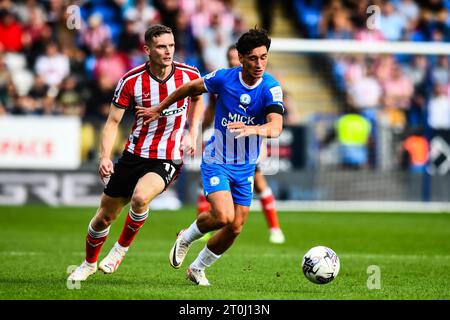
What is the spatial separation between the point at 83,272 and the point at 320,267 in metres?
2.07

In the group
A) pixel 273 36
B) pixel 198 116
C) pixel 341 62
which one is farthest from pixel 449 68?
pixel 198 116

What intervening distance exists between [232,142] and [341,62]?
12182 mm

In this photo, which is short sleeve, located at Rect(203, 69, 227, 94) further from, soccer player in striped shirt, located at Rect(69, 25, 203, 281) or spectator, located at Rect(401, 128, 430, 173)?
spectator, located at Rect(401, 128, 430, 173)

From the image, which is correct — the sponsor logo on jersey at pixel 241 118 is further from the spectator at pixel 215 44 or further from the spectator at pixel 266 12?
the spectator at pixel 266 12

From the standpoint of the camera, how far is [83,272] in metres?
8.37

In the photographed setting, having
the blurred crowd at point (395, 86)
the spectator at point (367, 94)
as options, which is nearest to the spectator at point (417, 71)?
the blurred crowd at point (395, 86)

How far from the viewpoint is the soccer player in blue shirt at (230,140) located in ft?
25.9

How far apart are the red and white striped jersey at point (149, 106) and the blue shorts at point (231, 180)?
0.48 meters

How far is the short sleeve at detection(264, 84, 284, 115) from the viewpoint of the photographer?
7.85 meters

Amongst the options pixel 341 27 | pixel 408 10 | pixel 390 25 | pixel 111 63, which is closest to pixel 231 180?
pixel 111 63

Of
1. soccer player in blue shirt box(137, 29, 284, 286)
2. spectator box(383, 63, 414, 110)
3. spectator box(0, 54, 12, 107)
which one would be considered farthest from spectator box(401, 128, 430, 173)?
soccer player in blue shirt box(137, 29, 284, 286)

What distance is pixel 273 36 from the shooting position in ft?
75.5

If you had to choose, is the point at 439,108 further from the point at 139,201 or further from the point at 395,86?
the point at 139,201

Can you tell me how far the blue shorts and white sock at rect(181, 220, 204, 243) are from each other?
354 millimetres
